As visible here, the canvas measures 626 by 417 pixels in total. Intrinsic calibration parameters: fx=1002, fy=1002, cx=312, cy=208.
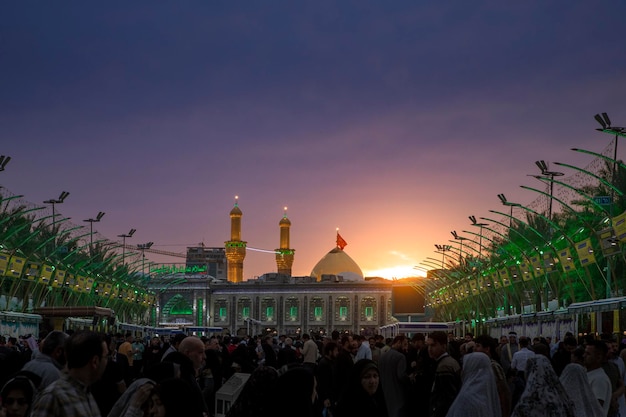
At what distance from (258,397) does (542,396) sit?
8.68 ft

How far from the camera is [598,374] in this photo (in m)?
11.9

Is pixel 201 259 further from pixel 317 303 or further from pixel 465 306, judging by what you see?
pixel 465 306

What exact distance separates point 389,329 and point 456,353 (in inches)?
2353

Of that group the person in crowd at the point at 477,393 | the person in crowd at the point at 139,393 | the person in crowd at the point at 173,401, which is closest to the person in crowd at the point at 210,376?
the person in crowd at the point at 139,393

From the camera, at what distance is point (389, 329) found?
77.4 metres

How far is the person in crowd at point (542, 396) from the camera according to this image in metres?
8.49

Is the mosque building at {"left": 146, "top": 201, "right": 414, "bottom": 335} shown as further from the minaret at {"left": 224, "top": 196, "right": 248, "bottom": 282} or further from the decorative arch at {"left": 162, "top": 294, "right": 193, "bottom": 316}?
the minaret at {"left": 224, "top": 196, "right": 248, "bottom": 282}

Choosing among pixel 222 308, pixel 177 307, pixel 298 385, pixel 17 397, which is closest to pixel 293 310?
pixel 222 308

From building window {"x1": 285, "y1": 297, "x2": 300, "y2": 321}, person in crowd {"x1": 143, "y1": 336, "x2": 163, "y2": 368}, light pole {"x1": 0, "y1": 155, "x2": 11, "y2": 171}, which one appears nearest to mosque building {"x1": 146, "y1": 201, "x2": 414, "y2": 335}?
building window {"x1": 285, "y1": 297, "x2": 300, "y2": 321}

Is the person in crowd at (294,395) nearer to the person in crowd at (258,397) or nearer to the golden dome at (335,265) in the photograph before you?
the person in crowd at (258,397)

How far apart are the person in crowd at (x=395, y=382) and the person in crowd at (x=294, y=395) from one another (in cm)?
731

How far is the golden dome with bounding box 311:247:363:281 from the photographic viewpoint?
181m

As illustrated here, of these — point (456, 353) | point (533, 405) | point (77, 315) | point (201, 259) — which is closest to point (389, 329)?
point (77, 315)

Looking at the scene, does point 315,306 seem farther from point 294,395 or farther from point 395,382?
point 294,395
